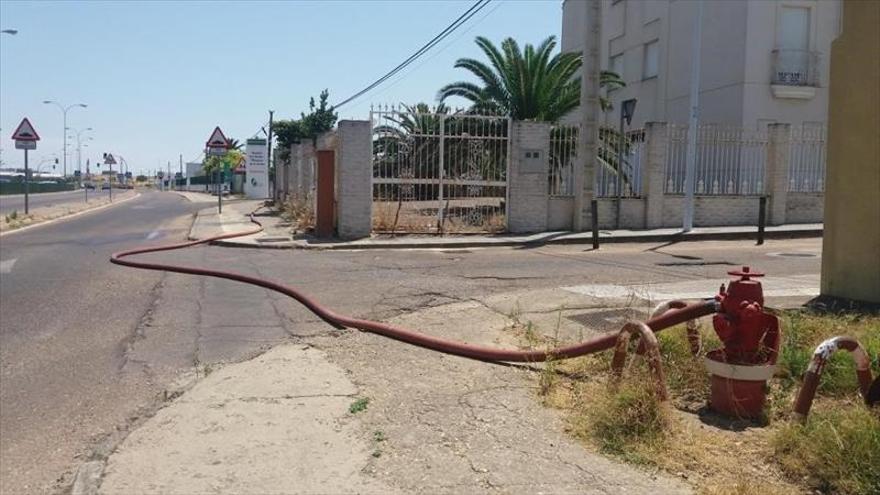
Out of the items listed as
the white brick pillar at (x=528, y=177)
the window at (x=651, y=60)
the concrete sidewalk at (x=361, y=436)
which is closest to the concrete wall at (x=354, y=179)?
the white brick pillar at (x=528, y=177)

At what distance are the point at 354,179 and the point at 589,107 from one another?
18.5 ft

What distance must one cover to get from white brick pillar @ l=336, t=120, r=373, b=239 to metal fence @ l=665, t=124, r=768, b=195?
25.4ft

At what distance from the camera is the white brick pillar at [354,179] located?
1734 centimetres

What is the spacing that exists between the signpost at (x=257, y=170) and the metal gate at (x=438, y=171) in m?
38.6

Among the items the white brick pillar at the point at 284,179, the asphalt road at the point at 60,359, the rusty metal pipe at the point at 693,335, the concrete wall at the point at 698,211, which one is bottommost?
the asphalt road at the point at 60,359

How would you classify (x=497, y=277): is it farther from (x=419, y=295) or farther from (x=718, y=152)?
(x=718, y=152)

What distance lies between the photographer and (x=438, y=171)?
18.0m

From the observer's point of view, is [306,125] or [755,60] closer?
[755,60]

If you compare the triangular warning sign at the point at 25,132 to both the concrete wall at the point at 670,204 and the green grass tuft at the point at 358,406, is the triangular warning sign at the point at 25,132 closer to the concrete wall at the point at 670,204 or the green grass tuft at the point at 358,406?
the concrete wall at the point at 670,204

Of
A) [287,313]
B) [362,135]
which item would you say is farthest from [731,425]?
[362,135]

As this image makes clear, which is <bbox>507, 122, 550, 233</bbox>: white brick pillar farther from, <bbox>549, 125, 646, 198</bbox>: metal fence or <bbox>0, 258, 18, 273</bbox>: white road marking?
<bbox>0, 258, 18, 273</bbox>: white road marking

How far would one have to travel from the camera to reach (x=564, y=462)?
432cm

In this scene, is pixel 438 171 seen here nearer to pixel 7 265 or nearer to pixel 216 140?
pixel 7 265

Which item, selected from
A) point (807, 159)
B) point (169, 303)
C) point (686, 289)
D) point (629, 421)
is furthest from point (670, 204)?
point (629, 421)
